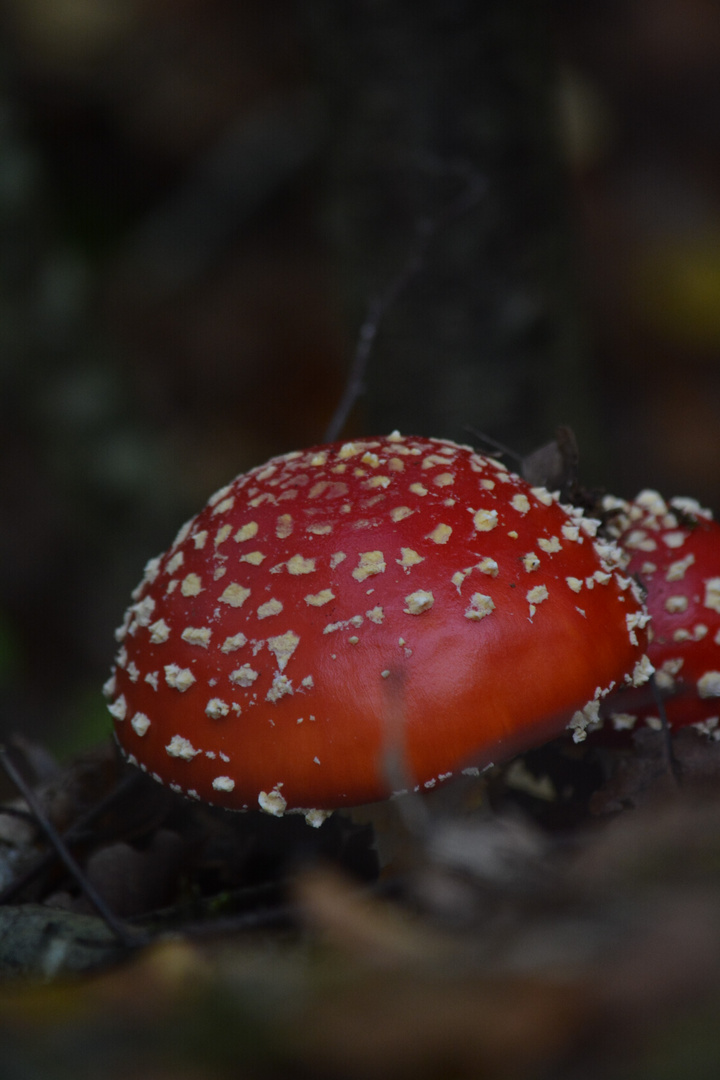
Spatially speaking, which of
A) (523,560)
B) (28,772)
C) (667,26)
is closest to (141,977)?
(523,560)

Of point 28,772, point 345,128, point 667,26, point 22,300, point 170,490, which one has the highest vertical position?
point 667,26

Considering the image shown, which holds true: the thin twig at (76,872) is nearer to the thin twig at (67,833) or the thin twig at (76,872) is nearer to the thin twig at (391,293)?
the thin twig at (67,833)

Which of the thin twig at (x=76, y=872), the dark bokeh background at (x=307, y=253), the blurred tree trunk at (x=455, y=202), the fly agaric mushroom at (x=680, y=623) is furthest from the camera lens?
the dark bokeh background at (x=307, y=253)

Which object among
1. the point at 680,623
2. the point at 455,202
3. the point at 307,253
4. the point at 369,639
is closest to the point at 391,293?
the point at 455,202

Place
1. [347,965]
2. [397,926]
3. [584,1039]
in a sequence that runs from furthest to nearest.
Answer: [397,926]
[347,965]
[584,1039]

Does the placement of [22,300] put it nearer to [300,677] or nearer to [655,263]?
[300,677]

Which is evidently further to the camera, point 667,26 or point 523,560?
point 667,26

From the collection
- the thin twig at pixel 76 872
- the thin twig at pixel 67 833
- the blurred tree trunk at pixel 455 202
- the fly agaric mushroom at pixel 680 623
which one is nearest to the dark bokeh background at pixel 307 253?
the blurred tree trunk at pixel 455 202
